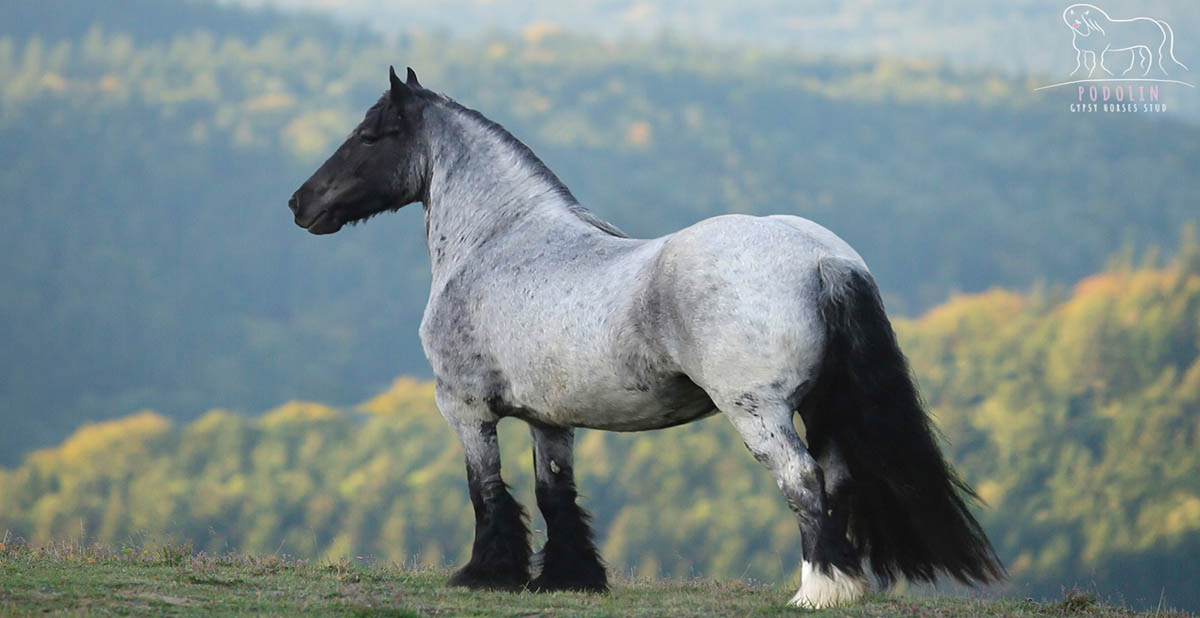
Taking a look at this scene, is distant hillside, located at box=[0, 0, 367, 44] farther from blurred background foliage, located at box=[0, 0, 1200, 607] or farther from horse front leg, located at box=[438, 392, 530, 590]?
horse front leg, located at box=[438, 392, 530, 590]

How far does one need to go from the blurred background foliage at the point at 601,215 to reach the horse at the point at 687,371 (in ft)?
144

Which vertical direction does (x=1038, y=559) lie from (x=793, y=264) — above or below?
below

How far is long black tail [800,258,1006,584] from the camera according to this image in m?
6.38

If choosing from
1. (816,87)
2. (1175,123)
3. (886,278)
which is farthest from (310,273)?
(1175,123)

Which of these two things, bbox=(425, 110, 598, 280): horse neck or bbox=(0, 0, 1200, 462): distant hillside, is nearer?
bbox=(425, 110, 598, 280): horse neck

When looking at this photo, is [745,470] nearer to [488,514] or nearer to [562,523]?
[562,523]

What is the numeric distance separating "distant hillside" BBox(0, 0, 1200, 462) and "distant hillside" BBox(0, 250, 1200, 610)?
24.7 m

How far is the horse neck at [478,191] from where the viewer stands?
27.0ft

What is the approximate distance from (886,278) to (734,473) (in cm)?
4539

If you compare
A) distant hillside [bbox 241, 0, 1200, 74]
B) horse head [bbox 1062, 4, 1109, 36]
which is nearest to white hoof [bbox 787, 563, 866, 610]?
horse head [bbox 1062, 4, 1109, 36]

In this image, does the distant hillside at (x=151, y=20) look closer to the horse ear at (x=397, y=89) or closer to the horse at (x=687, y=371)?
the horse ear at (x=397, y=89)

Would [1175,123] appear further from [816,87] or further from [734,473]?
[734,473]

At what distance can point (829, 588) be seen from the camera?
6402 millimetres

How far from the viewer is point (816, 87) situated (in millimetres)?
133375
